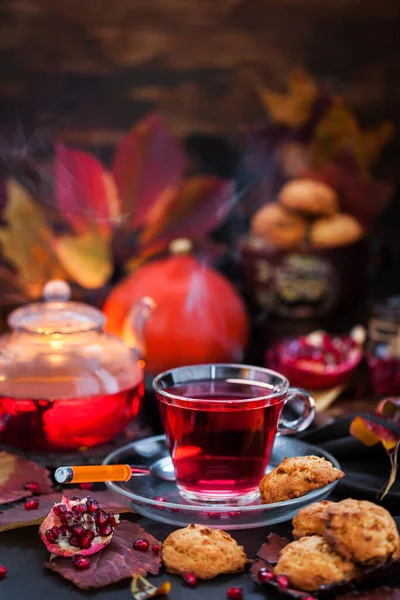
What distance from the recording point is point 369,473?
3.69 ft

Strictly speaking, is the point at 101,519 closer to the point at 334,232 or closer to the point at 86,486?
the point at 86,486

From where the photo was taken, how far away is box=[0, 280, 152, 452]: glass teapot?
3.77ft

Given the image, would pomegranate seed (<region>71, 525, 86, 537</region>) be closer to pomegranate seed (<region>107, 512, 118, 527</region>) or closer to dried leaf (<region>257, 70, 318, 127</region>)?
pomegranate seed (<region>107, 512, 118, 527</region>)

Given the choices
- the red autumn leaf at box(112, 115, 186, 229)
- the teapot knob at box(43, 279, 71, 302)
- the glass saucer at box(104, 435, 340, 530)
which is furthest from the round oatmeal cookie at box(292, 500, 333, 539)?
the red autumn leaf at box(112, 115, 186, 229)

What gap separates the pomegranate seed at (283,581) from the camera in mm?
810

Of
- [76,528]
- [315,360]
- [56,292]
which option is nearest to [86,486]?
[76,528]

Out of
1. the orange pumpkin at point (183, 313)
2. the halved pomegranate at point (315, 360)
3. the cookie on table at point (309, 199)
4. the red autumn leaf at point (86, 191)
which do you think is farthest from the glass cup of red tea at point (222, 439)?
the red autumn leaf at point (86, 191)

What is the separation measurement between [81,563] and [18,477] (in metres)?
0.28

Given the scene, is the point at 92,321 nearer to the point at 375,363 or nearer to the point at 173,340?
the point at 173,340

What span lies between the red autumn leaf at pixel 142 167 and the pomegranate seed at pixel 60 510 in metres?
1.04

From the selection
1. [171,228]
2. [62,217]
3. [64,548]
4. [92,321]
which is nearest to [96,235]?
[171,228]

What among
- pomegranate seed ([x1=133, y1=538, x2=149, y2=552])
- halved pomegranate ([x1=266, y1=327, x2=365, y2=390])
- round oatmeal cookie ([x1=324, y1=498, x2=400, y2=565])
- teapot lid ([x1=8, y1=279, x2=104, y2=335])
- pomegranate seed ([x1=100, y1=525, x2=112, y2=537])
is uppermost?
round oatmeal cookie ([x1=324, y1=498, x2=400, y2=565])

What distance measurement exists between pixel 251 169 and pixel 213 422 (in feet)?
3.60

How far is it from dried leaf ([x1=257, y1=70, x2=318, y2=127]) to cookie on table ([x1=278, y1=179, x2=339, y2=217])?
0.21 metres
